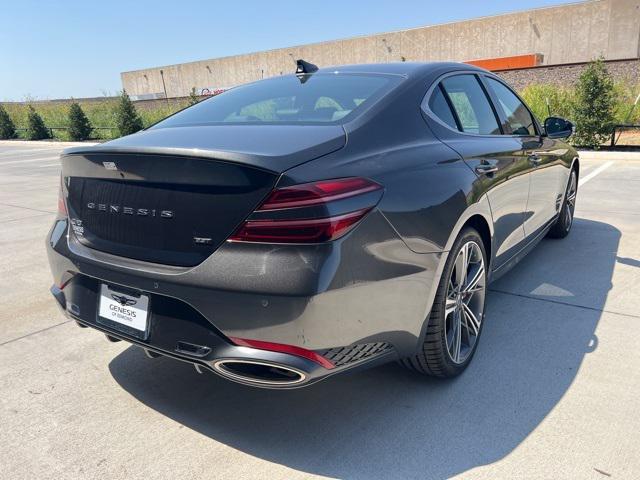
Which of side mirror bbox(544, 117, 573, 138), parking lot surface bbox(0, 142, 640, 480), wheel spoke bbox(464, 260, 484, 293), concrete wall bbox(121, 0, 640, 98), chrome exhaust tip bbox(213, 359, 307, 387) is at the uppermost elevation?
concrete wall bbox(121, 0, 640, 98)

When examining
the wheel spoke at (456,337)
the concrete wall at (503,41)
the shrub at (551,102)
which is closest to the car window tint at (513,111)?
the wheel spoke at (456,337)

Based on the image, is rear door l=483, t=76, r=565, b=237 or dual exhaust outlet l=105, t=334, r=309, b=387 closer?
dual exhaust outlet l=105, t=334, r=309, b=387

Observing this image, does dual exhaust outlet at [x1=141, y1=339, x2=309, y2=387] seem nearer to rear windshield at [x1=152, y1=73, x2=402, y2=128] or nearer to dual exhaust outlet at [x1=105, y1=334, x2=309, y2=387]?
dual exhaust outlet at [x1=105, y1=334, x2=309, y2=387]

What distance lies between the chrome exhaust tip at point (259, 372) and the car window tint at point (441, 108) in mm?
1551

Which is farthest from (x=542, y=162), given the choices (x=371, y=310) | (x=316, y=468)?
(x=316, y=468)

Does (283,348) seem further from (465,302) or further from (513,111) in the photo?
(513,111)

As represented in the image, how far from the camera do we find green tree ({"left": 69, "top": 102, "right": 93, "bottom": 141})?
25391mm

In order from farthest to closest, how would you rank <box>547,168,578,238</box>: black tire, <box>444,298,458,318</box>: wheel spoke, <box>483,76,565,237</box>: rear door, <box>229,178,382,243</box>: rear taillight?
<box>547,168,578,238</box>: black tire → <box>483,76,565,237</box>: rear door → <box>444,298,458,318</box>: wheel spoke → <box>229,178,382,243</box>: rear taillight

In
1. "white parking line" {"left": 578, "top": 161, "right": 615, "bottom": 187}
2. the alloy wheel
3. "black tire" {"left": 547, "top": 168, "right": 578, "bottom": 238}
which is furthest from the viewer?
"white parking line" {"left": 578, "top": 161, "right": 615, "bottom": 187}

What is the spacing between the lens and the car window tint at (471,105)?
2932 mm

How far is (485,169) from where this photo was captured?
2754 mm

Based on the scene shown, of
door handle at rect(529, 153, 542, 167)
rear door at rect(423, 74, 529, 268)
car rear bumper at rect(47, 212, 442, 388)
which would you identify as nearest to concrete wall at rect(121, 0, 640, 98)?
door handle at rect(529, 153, 542, 167)

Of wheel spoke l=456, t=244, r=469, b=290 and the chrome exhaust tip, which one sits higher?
wheel spoke l=456, t=244, r=469, b=290

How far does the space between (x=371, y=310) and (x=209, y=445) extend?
3.00 feet
